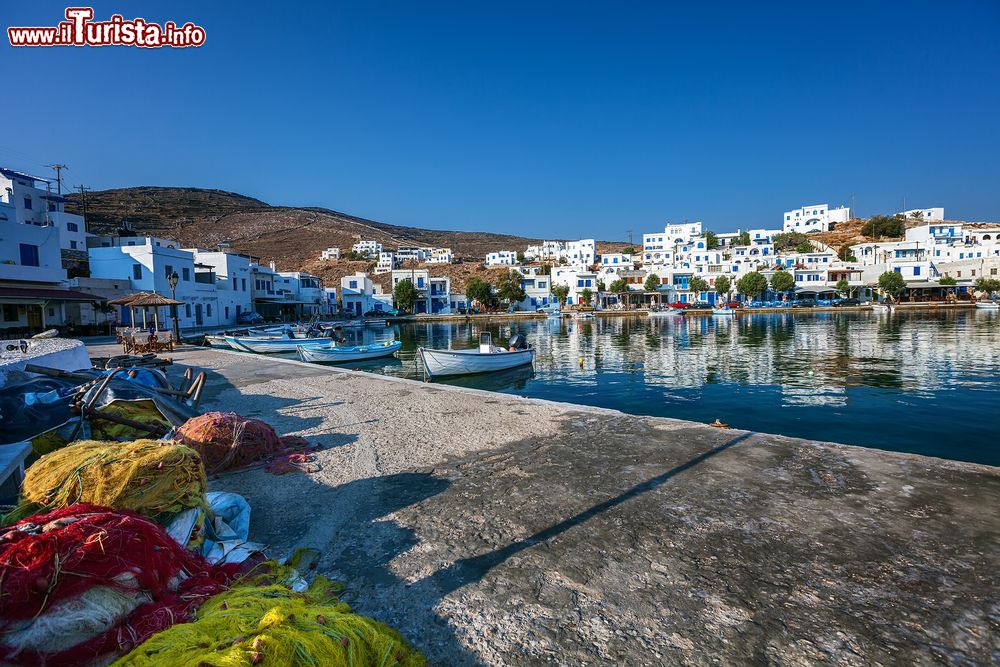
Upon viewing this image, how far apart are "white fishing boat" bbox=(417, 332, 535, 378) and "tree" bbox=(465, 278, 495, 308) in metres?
57.9

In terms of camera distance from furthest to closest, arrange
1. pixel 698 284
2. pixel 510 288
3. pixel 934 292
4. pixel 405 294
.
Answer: pixel 698 284 → pixel 510 288 → pixel 934 292 → pixel 405 294

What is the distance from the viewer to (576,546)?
4.30m

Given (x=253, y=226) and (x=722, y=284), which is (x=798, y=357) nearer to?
(x=722, y=284)

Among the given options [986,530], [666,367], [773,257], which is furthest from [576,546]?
[773,257]

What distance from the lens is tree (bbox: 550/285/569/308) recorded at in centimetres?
8544

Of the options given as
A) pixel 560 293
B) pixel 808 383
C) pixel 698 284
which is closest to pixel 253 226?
pixel 560 293

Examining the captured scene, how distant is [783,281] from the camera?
78.9 m

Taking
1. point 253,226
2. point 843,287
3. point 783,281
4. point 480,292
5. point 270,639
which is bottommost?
point 270,639

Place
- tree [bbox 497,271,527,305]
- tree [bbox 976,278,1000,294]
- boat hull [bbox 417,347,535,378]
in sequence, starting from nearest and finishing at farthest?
1. boat hull [bbox 417,347,535,378]
2. tree [bbox 976,278,1000,294]
3. tree [bbox 497,271,527,305]

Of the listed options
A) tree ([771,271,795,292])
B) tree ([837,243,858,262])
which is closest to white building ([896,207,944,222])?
tree ([837,243,858,262])

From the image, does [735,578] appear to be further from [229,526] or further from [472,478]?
[229,526]

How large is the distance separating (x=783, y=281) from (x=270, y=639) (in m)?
90.5

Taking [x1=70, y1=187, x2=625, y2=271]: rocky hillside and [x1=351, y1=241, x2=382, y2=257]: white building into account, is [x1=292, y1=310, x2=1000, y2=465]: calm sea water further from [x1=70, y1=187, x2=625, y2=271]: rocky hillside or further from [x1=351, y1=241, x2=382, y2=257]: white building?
[x1=351, y1=241, x2=382, y2=257]: white building

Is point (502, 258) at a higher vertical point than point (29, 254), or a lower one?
higher
